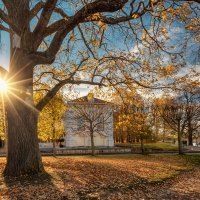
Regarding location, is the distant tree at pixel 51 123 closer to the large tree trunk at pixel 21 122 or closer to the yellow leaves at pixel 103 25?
the yellow leaves at pixel 103 25

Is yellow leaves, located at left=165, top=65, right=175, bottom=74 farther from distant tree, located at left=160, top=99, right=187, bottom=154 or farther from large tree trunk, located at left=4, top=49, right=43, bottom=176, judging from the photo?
distant tree, located at left=160, top=99, right=187, bottom=154

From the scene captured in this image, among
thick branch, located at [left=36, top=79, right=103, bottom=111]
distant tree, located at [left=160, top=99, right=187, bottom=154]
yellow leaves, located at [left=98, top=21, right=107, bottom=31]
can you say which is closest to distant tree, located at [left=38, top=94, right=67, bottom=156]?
distant tree, located at [left=160, top=99, right=187, bottom=154]

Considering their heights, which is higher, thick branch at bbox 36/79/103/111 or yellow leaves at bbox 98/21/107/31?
yellow leaves at bbox 98/21/107/31

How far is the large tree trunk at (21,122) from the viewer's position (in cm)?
1052

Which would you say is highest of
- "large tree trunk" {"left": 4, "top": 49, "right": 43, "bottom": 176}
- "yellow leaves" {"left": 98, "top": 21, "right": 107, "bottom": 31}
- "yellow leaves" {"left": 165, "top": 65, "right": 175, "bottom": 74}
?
"yellow leaves" {"left": 98, "top": 21, "right": 107, "bottom": 31}

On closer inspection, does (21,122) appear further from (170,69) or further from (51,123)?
(51,123)

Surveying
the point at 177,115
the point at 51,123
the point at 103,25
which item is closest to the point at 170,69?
the point at 103,25

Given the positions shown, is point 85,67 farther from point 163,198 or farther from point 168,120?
point 168,120

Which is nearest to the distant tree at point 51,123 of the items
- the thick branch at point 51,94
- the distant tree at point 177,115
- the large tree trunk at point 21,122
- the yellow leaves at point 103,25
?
the distant tree at point 177,115

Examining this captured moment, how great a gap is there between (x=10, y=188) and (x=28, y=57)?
4.91 m

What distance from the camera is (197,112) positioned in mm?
39688

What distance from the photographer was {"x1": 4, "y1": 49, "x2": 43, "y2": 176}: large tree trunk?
1052 cm

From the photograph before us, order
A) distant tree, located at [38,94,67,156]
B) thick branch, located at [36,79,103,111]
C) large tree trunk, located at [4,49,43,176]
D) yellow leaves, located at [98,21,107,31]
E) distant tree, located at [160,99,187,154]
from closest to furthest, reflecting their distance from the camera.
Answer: large tree trunk, located at [4,49,43,176], yellow leaves, located at [98,21,107,31], thick branch, located at [36,79,103,111], distant tree, located at [38,94,67,156], distant tree, located at [160,99,187,154]

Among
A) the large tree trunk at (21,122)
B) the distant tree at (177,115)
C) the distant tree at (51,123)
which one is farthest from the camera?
the distant tree at (177,115)
